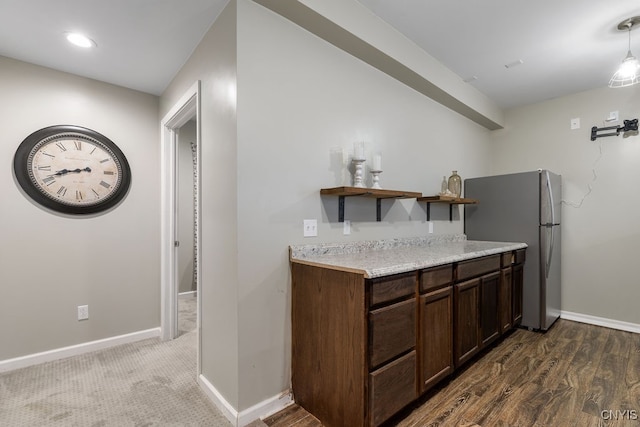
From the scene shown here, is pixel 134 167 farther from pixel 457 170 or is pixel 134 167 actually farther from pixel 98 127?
pixel 457 170

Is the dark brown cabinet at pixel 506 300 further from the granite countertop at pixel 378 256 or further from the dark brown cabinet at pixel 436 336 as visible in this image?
the dark brown cabinet at pixel 436 336

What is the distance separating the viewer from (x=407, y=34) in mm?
2410

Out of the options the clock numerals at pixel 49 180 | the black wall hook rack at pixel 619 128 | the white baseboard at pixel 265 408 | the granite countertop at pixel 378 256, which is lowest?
the white baseboard at pixel 265 408

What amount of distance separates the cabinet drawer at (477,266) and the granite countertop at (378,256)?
0.17 feet

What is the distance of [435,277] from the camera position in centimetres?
188

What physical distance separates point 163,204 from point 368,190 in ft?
6.73

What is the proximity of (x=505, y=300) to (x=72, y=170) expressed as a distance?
159 inches

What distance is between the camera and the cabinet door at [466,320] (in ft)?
6.81

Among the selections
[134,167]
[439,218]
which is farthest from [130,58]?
[439,218]

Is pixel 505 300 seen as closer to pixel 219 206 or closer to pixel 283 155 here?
pixel 283 155

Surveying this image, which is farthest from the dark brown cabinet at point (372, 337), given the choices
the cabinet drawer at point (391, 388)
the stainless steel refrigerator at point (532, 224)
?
the stainless steel refrigerator at point (532, 224)

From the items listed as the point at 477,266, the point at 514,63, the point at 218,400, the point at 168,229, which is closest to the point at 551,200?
the point at 514,63

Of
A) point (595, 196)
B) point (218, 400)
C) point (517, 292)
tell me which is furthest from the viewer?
point (595, 196)

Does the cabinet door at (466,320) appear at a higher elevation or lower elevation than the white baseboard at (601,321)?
higher
